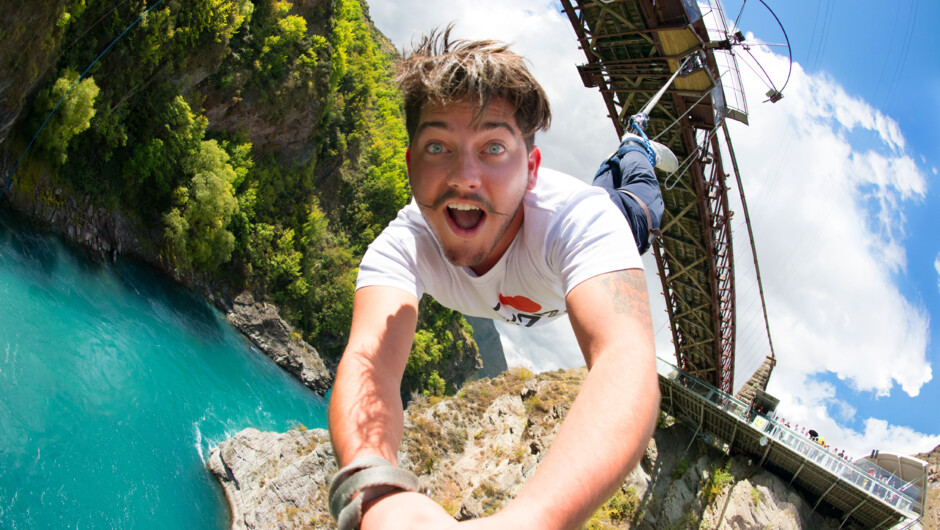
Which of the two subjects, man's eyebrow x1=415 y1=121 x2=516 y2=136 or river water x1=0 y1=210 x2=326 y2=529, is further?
river water x1=0 y1=210 x2=326 y2=529

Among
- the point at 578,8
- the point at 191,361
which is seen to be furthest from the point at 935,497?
the point at 191,361

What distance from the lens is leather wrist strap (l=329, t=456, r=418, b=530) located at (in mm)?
1059

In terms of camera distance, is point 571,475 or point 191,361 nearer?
point 571,475

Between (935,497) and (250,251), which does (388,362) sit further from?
(250,251)

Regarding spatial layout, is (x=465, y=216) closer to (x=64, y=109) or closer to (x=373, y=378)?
(x=373, y=378)

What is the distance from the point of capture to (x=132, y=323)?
17469 millimetres

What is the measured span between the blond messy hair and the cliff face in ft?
29.2

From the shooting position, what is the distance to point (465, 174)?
1566 mm

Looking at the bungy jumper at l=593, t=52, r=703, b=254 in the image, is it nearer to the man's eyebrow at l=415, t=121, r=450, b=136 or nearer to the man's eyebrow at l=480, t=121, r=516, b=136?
the man's eyebrow at l=480, t=121, r=516, b=136

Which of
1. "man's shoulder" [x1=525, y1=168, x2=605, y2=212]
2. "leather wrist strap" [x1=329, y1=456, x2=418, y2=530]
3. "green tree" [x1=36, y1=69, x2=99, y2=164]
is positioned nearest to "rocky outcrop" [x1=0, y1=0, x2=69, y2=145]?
"green tree" [x1=36, y1=69, x2=99, y2=164]

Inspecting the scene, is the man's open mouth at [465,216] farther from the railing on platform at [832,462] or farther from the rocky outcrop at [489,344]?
the rocky outcrop at [489,344]

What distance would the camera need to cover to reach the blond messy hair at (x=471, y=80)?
1.62 m

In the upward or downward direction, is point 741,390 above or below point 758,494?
above

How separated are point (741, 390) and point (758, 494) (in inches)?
149
